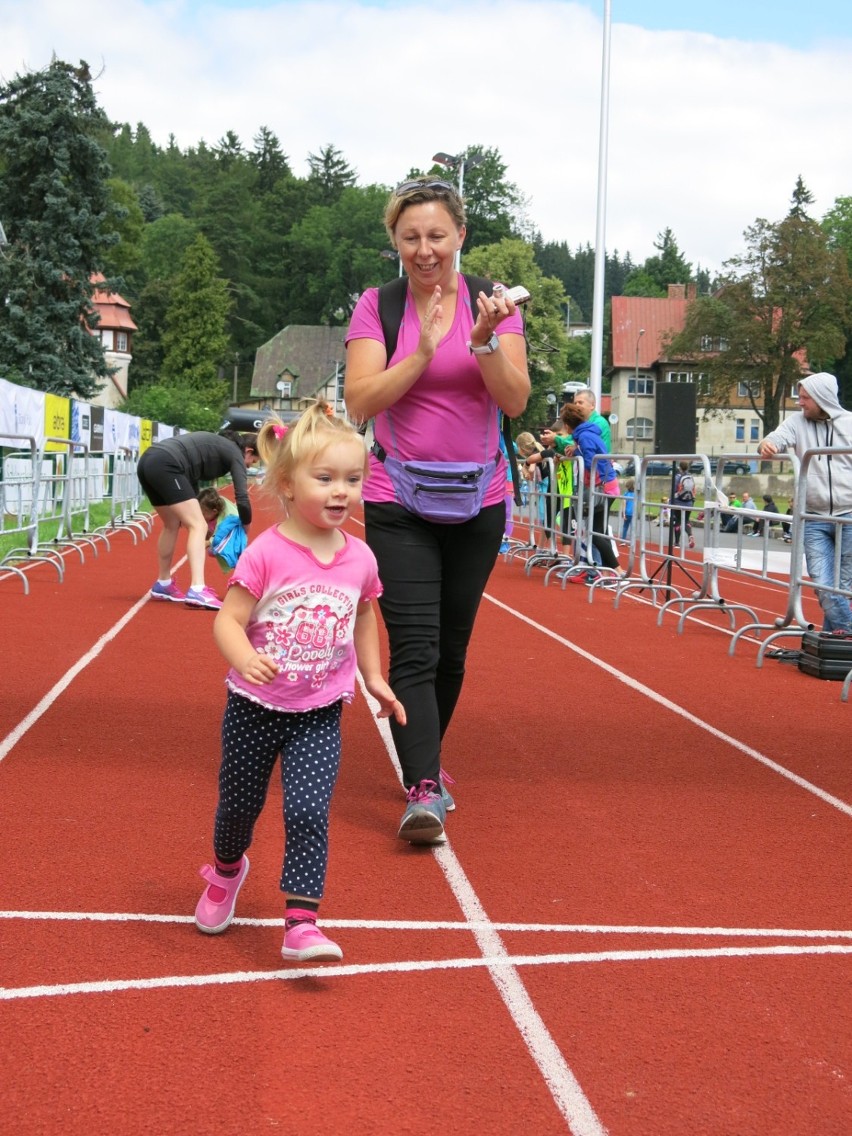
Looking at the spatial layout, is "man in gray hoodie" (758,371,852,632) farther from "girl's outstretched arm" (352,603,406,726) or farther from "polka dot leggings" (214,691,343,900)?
"polka dot leggings" (214,691,343,900)

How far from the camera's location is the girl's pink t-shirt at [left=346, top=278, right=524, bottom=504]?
514 cm

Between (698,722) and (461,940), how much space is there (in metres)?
4.19

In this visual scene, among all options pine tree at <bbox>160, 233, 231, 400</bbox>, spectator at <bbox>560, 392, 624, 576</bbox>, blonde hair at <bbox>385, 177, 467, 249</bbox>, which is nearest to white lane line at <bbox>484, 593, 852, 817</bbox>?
blonde hair at <bbox>385, 177, 467, 249</bbox>

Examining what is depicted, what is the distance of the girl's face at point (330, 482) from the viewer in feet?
12.9

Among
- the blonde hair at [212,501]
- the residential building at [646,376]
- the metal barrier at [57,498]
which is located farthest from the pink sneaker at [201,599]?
the residential building at [646,376]

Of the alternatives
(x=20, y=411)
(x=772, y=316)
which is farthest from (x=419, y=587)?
(x=772, y=316)

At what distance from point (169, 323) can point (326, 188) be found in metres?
31.6

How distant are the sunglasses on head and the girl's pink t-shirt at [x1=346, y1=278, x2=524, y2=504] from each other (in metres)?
0.36

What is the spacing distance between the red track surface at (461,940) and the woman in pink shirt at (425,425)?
497 millimetres

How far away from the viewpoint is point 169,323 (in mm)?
114812

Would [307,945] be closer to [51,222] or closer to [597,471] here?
[597,471]

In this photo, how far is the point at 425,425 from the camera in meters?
5.18

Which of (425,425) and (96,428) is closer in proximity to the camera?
(425,425)

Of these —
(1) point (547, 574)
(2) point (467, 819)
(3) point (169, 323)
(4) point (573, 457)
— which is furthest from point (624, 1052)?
(3) point (169, 323)
